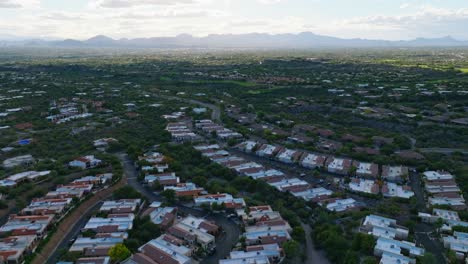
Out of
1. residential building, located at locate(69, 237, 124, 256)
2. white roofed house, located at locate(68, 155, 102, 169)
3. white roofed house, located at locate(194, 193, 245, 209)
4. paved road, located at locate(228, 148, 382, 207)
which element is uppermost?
white roofed house, located at locate(68, 155, 102, 169)

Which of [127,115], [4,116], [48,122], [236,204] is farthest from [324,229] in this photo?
[4,116]

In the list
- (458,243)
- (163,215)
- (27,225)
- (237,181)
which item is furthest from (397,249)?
(27,225)

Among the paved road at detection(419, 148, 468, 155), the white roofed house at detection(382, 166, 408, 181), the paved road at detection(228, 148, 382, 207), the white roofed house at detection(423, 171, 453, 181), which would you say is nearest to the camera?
the paved road at detection(228, 148, 382, 207)

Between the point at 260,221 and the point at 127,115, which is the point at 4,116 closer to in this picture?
the point at 127,115

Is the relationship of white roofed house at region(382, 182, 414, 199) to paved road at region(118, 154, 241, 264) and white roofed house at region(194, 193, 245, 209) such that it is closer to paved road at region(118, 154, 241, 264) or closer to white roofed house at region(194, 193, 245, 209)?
white roofed house at region(194, 193, 245, 209)

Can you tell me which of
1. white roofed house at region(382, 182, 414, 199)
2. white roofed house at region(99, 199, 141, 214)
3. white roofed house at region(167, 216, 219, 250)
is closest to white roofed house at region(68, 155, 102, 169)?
white roofed house at region(99, 199, 141, 214)

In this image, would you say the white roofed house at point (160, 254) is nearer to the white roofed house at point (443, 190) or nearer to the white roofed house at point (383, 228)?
the white roofed house at point (383, 228)
